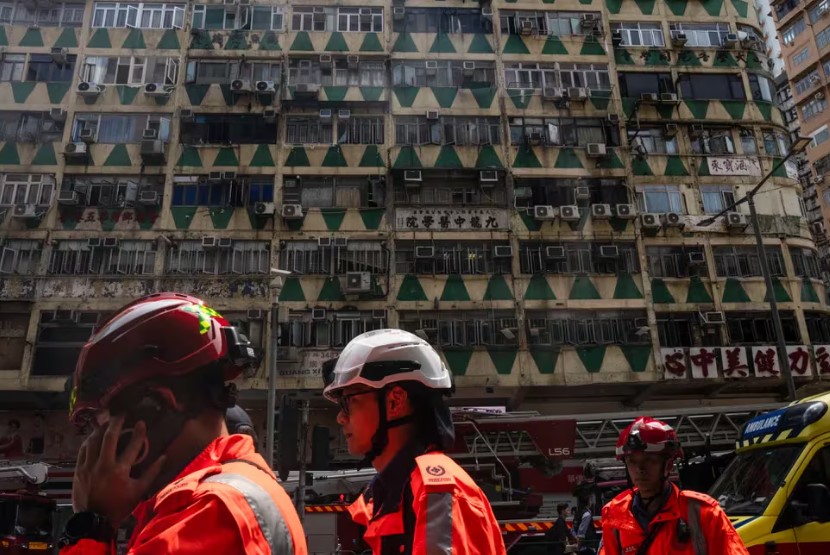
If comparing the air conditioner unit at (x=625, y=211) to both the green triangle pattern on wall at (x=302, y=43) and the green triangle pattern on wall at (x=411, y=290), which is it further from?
the green triangle pattern on wall at (x=302, y=43)

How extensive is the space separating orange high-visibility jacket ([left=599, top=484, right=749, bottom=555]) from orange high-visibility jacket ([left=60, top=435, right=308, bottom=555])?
281 centimetres

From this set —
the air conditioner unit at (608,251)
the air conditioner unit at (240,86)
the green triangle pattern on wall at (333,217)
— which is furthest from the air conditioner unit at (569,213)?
the air conditioner unit at (240,86)

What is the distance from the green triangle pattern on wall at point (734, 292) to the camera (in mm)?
20625

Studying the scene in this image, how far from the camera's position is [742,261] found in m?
21.3

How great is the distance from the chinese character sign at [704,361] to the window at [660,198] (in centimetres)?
510

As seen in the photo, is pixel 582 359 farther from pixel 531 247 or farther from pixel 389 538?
pixel 389 538

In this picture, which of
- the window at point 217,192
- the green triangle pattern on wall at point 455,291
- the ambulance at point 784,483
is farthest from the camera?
the window at point 217,192

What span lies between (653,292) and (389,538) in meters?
20.4

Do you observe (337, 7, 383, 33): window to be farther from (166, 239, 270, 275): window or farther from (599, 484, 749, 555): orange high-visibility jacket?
(599, 484, 749, 555): orange high-visibility jacket

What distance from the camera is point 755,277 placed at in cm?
2094

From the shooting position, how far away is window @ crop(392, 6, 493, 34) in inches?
904

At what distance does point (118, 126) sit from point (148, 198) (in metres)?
3.29

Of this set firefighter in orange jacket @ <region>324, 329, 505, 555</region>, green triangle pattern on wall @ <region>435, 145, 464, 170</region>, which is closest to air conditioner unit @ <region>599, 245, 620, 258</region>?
green triangle pattern on wall @ <region>435, 145, 464, 170</region>

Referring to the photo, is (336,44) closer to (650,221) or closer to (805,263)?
(650,221)
